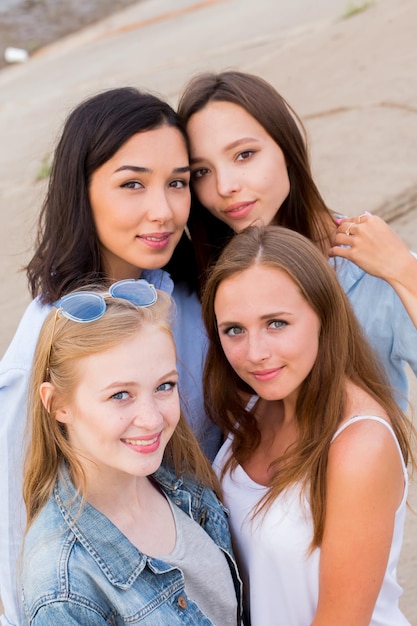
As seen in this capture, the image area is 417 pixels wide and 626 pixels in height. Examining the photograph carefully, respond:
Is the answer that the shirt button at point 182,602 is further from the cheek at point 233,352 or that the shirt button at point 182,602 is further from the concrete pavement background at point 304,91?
the concrete pavement background at point 304,91

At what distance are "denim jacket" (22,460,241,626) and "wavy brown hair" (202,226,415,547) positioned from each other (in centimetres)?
35

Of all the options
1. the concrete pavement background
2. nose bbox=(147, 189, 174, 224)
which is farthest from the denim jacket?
the concrete pavement background

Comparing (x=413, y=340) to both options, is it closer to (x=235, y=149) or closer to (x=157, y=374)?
(x=235, y=149)

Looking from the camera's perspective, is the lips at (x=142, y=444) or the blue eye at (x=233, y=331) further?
the blue eye at (x=233, y=331)

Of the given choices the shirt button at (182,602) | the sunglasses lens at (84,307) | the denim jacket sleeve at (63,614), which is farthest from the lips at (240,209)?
the denim jacket sleeve at (63,614)

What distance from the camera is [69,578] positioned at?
191 centimetres

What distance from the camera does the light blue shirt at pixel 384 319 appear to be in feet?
9.19

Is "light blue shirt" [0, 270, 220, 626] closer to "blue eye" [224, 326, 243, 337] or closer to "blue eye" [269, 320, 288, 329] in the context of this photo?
"blue eye" [224, 326, 243, 337]

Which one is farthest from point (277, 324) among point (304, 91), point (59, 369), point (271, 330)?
point (304, 91)

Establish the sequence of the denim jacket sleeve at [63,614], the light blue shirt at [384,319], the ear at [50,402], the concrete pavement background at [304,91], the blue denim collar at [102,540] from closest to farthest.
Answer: the denim jacket sleeve at [63,614] < the blue denim collar at [102,540] < the ear at [50,402] < the light blue shirt at [384,319] < the concrete pavement background at [304,91]

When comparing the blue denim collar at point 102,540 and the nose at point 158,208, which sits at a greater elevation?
the nose at point 158,208

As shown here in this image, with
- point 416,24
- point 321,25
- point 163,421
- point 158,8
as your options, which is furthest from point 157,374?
point 158,8

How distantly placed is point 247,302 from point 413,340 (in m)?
0.72

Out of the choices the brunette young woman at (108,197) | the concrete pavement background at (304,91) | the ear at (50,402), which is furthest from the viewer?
the concrete pavement background at (304,91)
